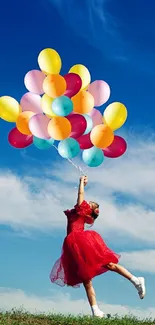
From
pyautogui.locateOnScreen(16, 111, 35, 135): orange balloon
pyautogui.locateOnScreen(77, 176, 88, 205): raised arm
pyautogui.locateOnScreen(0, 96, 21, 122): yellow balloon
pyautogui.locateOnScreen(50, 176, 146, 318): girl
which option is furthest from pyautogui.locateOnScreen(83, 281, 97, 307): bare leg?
pyautogui.locateOnScreen(0, 96, 21, 122): yellow balloon

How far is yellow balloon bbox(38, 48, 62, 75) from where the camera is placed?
23.5 ft

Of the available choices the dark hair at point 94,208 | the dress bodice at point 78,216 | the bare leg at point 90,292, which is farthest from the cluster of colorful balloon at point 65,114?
the bare leg at point 90,292

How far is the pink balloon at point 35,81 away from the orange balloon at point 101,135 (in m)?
1.10

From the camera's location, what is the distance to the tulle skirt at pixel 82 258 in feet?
22.4

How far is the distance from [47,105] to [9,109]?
0.70m

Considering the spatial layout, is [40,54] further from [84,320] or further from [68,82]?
[84,320]

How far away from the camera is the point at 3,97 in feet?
24.3

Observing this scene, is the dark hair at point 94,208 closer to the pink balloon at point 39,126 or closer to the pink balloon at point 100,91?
the pink balloon at point 39,126

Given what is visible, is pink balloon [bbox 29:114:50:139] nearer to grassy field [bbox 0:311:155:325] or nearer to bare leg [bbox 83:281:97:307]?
bare leg [bbox 83:281:97:307]

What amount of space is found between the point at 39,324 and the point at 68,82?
368 cm

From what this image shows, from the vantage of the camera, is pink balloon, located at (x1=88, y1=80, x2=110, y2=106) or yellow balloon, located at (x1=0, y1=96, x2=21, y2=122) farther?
pink balloon, located at (x1=88, y1=80, x2=110, y2=106)

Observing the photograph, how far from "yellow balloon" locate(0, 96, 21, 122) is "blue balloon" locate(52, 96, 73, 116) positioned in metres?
0.75

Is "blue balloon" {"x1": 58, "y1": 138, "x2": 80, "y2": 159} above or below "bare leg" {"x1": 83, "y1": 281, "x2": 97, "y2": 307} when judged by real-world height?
above

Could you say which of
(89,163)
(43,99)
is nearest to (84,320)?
(89,163)
